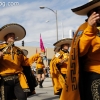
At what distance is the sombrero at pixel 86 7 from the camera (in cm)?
326

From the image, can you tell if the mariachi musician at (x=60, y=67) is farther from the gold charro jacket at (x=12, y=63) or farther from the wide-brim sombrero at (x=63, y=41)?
the gold charro jacket at (x=12, y=63)

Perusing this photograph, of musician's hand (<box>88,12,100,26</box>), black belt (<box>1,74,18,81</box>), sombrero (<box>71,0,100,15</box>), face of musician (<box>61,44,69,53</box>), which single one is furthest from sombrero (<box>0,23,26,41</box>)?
musician's hand (<box>88,12,100,26</box>)

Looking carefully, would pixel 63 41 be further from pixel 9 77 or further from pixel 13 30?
pixel 9 77

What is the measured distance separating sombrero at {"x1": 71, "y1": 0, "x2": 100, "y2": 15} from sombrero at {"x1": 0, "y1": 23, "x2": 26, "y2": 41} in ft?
8.96

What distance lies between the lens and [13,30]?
6.05 metres

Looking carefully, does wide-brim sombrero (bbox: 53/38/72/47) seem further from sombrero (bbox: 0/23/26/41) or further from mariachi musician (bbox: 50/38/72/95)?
sombrero (bbox: 0/23/26/41)

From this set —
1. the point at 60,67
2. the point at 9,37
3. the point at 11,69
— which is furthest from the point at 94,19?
the point at 60,67

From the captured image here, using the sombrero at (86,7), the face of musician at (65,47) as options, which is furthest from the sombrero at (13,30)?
the sombrero at (86,7)

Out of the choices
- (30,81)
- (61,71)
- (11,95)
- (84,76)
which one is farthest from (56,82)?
(84,76)

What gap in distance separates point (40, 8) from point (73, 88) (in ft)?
66.0

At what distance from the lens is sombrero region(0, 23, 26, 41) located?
5.89 m

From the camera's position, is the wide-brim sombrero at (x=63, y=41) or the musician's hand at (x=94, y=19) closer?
the musician's hand at (x=94, y=19)

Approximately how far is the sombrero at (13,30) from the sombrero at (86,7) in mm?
2730

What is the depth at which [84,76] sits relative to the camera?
3389 millimetres
